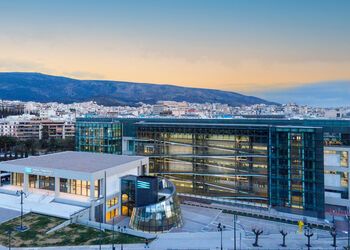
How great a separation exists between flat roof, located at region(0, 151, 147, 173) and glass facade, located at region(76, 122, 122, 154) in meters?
9.86

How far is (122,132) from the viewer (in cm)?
6819

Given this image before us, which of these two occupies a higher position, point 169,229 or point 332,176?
point 332,176

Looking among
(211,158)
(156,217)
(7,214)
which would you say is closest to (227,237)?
(156,217)

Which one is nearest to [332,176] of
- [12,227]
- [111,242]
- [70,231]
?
[111,242]

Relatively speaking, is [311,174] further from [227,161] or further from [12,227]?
[12,227]

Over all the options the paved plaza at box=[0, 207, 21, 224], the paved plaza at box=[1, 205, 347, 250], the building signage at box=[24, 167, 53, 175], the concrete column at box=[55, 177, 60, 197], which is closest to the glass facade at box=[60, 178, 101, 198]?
the concrete column at box=[55, 177, 60, 197]

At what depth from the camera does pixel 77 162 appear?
50938 millimetres

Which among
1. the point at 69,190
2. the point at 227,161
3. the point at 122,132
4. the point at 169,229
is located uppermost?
the point at 122,132

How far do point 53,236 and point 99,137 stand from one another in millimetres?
34252

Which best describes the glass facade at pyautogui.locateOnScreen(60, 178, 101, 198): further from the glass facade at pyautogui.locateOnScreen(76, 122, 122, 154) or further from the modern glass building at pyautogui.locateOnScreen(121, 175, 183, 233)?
the glass facade at pyautogui.locateOnScreen(76, 122, 122, 154)

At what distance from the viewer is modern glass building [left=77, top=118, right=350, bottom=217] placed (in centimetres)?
4709

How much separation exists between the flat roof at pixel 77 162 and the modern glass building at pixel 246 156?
9.63 m

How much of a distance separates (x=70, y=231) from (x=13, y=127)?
109 metres

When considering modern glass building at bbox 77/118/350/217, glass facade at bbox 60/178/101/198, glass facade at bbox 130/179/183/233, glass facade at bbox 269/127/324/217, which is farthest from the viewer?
modern glass building at bbox 77/118/350/217
